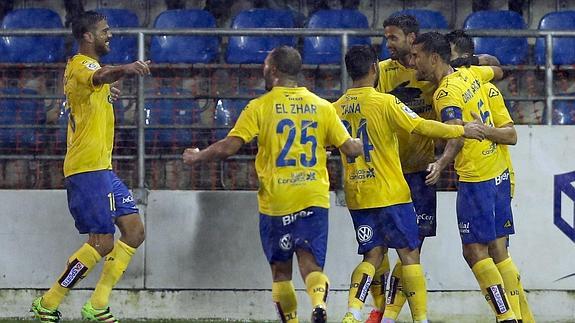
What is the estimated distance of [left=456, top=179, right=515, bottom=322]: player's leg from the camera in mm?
9633

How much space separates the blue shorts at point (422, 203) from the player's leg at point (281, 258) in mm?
1690

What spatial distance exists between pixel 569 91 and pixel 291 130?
556 cm

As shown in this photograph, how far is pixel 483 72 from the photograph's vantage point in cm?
1025

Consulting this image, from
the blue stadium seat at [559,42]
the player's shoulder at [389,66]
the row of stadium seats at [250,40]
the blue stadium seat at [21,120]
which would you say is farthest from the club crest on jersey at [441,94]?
the blue stadium seat at [21,120]

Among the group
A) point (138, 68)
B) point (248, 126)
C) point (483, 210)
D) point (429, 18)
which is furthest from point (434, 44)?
point (429, 18)

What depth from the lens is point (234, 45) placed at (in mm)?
14148

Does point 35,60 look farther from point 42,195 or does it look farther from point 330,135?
point 330,135

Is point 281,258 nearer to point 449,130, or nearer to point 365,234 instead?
point 365,234

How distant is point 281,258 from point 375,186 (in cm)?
104

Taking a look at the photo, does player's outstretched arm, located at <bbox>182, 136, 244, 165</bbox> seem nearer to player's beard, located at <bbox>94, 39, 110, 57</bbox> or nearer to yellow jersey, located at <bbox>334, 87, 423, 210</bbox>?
yellow jersey, located at <bbox>334, 87, 423, 210</bbox>

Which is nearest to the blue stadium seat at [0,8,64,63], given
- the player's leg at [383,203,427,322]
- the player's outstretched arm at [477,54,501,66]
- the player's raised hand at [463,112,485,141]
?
the player's outstretched arm at [477,54,501,66]

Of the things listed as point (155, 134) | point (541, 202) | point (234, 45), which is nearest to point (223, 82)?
point (155, 134)

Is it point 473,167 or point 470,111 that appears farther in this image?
point 473,167

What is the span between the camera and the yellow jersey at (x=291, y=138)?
8.80m
